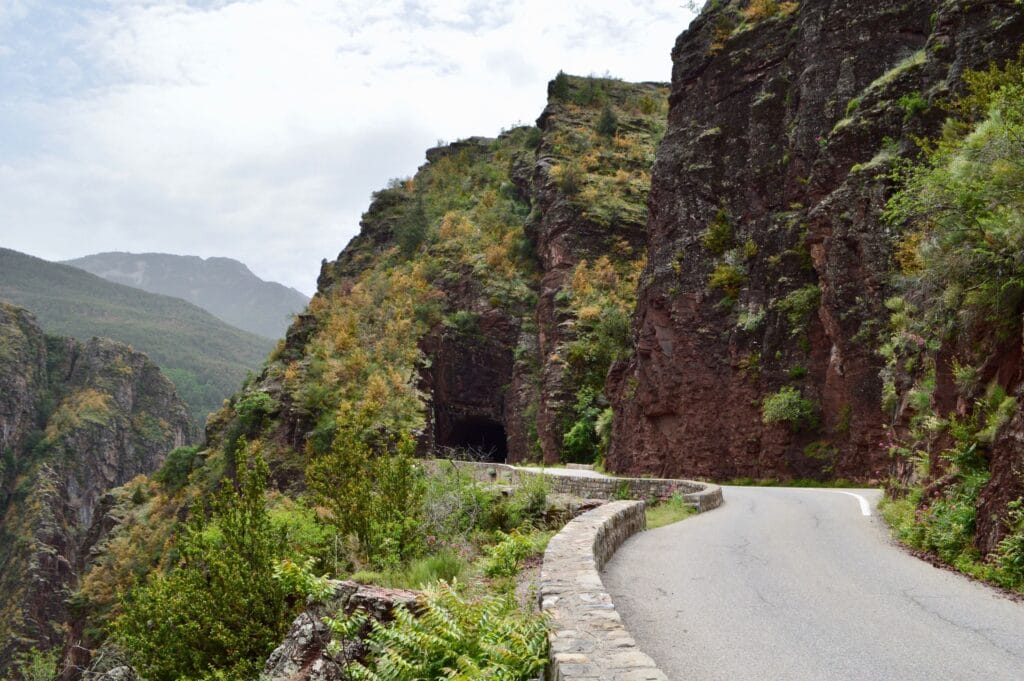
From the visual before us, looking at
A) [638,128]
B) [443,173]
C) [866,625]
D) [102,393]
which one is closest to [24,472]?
[102,393]

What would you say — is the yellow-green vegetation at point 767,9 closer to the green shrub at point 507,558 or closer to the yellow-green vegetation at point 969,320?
the yellow-green vegetation at point 969,320

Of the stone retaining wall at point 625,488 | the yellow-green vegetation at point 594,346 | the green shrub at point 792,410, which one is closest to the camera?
the stone retaining wall at point 625,488

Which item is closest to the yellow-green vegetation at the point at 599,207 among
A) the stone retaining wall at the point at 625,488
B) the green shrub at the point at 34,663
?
the stone retaining wall at the point at 625,488

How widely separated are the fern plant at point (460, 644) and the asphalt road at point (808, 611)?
3.88ft

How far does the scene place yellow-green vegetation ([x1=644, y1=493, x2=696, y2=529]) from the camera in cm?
1519

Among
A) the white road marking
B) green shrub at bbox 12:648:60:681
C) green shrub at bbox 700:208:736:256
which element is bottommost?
green shrub at bbox 12:648:60:681

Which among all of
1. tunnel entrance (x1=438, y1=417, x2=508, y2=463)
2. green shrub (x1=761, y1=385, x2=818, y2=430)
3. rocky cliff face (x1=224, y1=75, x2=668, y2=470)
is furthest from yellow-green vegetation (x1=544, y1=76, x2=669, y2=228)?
green shrub (x1=761, y1=385, x2=818, y2=430)

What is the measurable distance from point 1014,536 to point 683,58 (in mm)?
32131

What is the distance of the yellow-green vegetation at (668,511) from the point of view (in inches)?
598

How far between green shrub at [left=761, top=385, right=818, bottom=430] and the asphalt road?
540 inches

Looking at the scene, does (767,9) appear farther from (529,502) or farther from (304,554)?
(304,554)

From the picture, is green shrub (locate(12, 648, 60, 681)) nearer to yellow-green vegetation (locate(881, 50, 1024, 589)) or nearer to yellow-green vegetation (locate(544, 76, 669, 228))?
yellow-green vegetation (locate(544, 76, 669, 228))

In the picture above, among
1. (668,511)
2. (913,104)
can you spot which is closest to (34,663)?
(668,511)

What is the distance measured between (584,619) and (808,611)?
2665 mm
